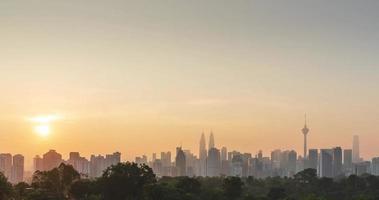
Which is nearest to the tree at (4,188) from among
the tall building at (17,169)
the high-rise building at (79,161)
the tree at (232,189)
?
the tree at (232,189)

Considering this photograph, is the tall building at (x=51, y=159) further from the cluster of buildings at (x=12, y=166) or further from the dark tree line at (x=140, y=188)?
the dark tree line at (x=140, y=188)

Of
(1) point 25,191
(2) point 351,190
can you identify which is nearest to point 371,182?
(2) point 351,190

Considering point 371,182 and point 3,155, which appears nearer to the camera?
point 371,182

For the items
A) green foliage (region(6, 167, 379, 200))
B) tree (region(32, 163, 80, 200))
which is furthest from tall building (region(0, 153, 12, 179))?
tree (region(32, 163, 80, 200))

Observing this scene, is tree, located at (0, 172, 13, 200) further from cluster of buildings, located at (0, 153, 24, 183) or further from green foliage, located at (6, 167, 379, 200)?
cluster of buildings, located at (0, 153, 24, 183)

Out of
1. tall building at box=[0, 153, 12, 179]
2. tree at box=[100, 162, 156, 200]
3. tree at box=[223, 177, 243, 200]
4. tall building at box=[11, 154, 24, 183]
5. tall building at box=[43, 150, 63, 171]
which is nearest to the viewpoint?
tree at box=[100, 162, 156, 200]

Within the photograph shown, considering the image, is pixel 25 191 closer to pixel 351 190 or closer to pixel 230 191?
pixel 230 191
